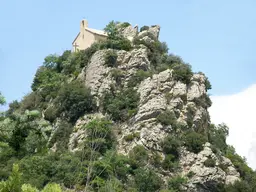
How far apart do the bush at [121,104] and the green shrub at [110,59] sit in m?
3.13

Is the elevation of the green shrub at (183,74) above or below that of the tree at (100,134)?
above

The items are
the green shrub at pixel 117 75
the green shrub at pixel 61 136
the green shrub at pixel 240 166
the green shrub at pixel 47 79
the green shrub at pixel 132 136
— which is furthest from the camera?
the green shrub at pixel 47 79

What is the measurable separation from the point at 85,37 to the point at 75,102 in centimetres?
1229

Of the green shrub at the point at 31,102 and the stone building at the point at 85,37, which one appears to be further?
the stone building at the point at 85,37

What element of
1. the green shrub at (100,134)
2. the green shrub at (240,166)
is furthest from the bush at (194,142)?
the green shrub at (100,134)

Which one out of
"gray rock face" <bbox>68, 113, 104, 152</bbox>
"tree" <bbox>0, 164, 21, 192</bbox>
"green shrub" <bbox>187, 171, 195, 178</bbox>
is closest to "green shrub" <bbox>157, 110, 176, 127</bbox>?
"green shrub" <bbox>187, 171, 195, 178</bbox>

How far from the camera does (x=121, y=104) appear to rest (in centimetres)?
4088

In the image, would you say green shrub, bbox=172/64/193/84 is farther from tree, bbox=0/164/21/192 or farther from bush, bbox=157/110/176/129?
tree, bbox=0/164/21/192

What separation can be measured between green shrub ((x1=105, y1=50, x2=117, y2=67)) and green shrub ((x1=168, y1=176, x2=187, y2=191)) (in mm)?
12727

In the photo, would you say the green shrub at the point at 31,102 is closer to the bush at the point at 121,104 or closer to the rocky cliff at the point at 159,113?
the rocky cliff at the point at 159,113

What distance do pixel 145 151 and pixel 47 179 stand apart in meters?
6.49

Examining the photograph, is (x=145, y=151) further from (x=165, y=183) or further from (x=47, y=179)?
(x=47, y=179)

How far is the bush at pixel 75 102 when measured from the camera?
4172 centimetres

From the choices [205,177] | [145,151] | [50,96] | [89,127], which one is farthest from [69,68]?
[205,177]
